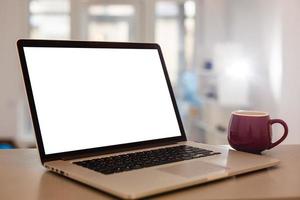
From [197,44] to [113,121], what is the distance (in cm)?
383

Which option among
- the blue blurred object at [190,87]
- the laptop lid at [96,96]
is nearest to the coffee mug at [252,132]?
the laptop lid at [96,96]

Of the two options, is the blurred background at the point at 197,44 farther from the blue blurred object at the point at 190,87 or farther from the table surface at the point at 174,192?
the table surface at the point at 174,192

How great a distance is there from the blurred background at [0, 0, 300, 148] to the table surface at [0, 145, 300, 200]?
256 cm

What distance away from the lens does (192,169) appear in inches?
27.2

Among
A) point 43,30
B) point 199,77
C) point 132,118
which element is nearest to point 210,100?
point 199,77

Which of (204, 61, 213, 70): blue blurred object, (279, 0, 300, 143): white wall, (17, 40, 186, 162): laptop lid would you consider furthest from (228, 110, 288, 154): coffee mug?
(204, 61, 213, 70): blue blurred object

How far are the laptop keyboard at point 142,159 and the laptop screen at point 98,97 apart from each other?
0.06 m

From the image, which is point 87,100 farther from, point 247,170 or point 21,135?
point 21,135

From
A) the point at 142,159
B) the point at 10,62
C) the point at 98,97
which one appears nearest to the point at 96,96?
the point at 98,97

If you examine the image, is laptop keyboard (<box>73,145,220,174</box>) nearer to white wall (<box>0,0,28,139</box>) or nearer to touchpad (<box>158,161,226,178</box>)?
touchpad (<box>158,161,226,178</box>)

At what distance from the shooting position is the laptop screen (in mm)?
769

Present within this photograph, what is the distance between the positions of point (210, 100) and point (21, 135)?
1.95 metres

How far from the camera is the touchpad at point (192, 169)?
0.66m

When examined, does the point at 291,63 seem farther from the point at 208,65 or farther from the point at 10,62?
the point at 10,62
